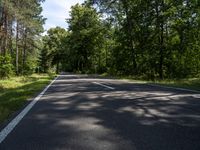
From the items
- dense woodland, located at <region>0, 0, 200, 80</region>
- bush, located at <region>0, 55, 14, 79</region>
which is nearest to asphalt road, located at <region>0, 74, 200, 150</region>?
dense woodland, located at <region>0, 0, 200, 80</region>

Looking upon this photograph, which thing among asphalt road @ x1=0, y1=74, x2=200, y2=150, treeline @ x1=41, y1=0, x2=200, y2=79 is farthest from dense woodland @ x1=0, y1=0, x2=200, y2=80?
asphalt road @ x1=0, y1=74, x2=200, y2=150

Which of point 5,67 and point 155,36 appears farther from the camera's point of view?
point 155,36

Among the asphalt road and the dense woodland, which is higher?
the dense woodland

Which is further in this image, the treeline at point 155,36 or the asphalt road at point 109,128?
the treeline at point 155,36

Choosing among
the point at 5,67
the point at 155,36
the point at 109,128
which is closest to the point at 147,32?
the point at 155,36

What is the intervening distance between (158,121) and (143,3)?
34469mm

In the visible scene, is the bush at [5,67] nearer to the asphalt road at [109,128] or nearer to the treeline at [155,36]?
the treeline at [155,36]

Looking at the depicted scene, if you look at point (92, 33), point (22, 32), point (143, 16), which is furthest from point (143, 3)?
point (92, 33)

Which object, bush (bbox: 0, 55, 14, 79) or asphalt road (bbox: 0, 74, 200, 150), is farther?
bush (bbox: 0, 55, 14, 79)

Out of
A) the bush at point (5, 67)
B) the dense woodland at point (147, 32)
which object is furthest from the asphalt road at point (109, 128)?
the bush at point (5, 67)

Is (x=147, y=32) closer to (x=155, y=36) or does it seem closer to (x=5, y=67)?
(x=155, y=36)

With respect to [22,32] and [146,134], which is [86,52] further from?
[146,134]

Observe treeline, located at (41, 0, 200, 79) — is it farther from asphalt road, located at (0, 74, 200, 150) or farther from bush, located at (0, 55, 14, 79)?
asphalt road, located at (0, 74, 200, 150)

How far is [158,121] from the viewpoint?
790cm
